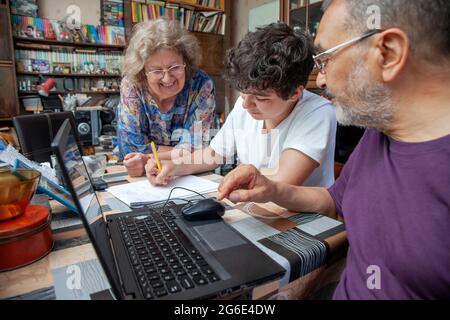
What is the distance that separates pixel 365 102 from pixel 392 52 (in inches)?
4.9

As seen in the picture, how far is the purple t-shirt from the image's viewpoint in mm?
549

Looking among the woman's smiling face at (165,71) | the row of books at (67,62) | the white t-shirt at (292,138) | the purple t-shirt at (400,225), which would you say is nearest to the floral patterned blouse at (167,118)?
the woman's smiling face at (165,71)

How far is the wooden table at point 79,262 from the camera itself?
53cm

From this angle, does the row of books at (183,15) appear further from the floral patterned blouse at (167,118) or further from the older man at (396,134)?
the older man at (396,134)

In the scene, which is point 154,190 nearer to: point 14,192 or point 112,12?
point 14,192

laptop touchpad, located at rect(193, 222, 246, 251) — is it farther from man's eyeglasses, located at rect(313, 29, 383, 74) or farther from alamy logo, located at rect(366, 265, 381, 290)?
man's eyeglasses, located at rect(313, 29, 383, 74)

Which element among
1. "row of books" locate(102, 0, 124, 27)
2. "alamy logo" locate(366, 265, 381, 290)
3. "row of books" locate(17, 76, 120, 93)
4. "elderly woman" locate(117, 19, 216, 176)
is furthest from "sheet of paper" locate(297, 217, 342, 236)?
"row of books" locate(102, 0, 124, 27)

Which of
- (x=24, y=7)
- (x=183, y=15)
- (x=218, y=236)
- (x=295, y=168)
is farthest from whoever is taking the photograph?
(x=183, y=15)

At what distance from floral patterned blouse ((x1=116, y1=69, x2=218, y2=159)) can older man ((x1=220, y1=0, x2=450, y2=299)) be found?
0.99 metres

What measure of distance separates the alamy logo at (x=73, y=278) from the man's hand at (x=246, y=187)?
14.1 inches

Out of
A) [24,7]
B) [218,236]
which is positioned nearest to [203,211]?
[218,236]

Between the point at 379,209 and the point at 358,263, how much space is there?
0.13 m

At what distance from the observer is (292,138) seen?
43.7 inches
